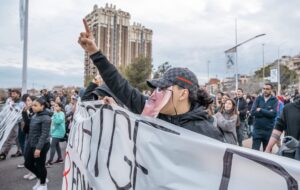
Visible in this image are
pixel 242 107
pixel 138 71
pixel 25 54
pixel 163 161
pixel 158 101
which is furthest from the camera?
pixel 138 71

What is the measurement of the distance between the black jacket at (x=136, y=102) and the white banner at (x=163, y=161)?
202 millimetres

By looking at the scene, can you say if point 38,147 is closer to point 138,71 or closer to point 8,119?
point 8,119

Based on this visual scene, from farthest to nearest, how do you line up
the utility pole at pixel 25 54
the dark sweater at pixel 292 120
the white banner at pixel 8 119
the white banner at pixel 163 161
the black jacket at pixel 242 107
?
the utility pole at pixel 25 54 → the black jacket at pixel 242 107 → the white banner at pixel 8 119 → the dark sweater at pixel 292 120 → the white banner at pixel 163 161

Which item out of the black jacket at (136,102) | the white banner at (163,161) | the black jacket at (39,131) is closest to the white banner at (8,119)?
the black jacket at (39,131)

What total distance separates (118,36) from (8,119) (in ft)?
255

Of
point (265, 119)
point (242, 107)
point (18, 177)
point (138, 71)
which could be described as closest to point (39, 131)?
point (18, 177)

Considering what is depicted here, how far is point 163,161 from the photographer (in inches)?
64.4

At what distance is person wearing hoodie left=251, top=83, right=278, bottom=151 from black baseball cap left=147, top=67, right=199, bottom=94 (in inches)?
159

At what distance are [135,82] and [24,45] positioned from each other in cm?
3398

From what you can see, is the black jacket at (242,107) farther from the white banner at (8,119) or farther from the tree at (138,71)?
the tree at (138,71)

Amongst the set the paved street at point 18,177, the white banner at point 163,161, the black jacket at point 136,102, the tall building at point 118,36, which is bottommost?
the paved street at point 18,177

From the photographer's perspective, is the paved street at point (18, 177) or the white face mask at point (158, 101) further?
the paved street at point (18, 177)

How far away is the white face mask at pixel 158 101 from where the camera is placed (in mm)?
1969

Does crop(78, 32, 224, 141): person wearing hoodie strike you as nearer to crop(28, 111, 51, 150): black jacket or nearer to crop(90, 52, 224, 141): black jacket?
→ crop(90, 52, 224, 141): black jacket
